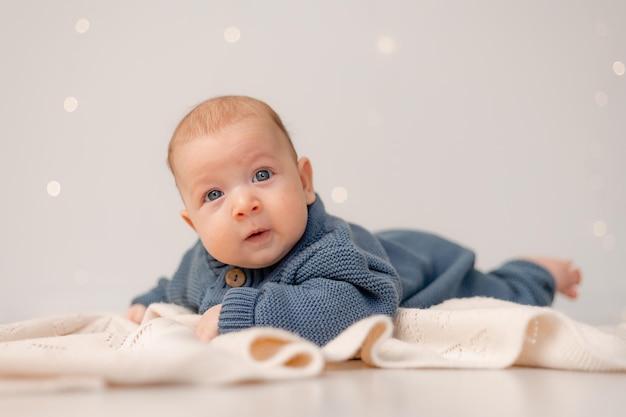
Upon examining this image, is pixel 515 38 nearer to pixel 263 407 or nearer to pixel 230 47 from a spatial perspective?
pixel 230 47

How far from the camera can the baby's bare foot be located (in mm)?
1851

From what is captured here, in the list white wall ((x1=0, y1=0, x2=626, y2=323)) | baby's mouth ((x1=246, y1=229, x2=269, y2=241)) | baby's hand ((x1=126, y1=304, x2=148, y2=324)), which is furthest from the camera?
white wall ((x1=0, y1=0, x2=626, y2=323))

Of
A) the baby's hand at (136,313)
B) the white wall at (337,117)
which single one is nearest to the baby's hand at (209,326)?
the baby's hand at (136,313)

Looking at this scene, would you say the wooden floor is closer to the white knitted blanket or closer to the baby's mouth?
the white knitted blanket

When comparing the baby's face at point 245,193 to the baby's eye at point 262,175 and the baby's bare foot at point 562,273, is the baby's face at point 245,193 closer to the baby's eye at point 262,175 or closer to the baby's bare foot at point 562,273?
the baby's eye at point 262,175

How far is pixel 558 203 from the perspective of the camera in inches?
104

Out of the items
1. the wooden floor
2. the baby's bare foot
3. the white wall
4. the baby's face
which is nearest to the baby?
the baby's face

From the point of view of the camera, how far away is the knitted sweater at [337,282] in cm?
121

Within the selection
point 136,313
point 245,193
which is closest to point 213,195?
point 245,193

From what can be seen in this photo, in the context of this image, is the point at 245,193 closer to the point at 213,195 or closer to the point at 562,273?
the point at 213,195

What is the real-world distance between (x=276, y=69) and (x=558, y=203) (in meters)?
1.01

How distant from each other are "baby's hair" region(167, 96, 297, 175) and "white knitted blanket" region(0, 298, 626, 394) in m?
0.31

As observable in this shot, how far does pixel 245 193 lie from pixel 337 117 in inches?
54.8

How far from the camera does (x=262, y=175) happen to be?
4.41 ft
